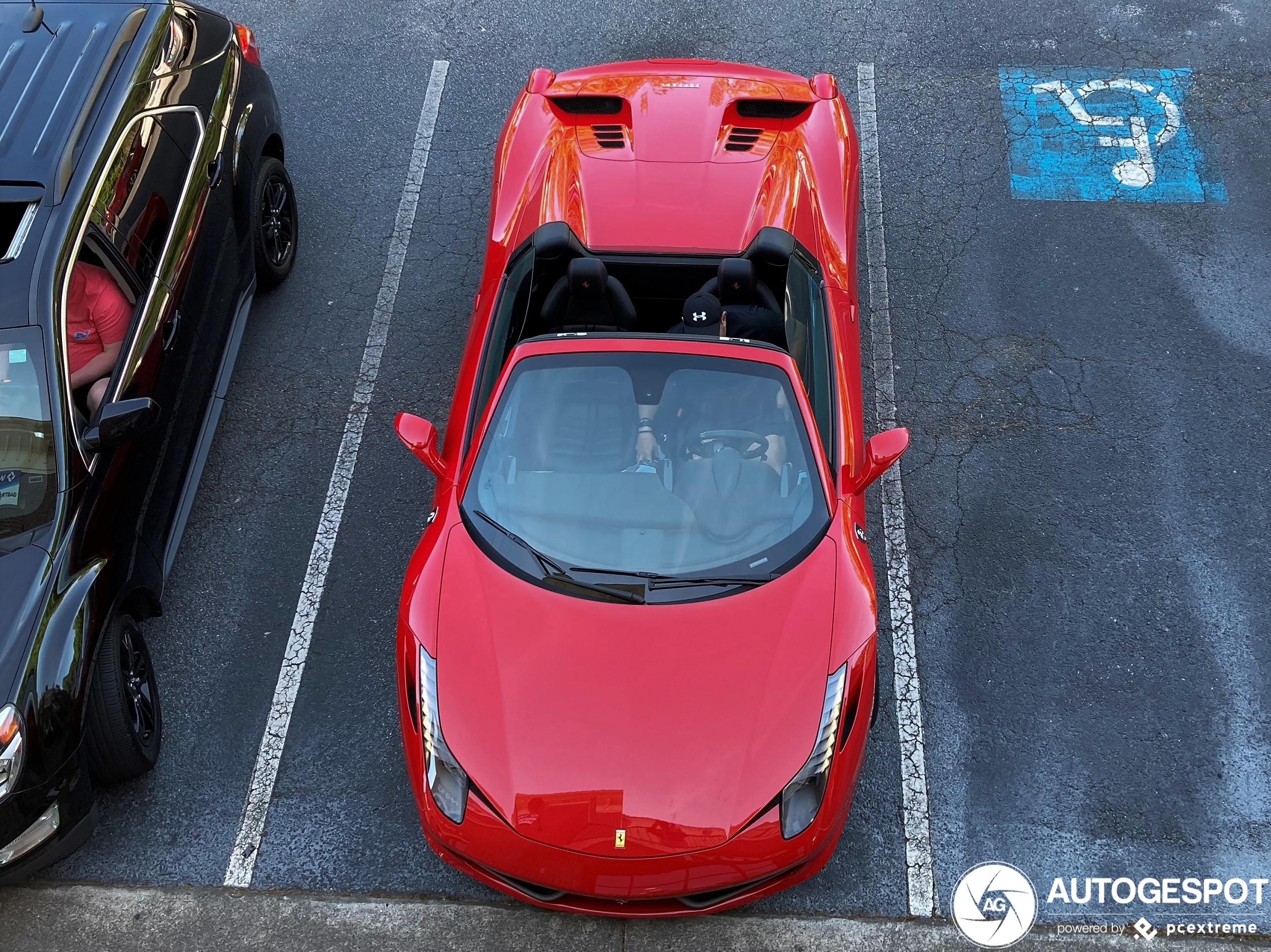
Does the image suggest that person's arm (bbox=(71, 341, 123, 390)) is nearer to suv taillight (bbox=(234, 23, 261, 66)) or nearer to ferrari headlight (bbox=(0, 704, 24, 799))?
ferrari headlight (bbox=(0, 704, 24, 799))

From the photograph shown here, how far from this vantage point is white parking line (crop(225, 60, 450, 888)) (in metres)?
4.75

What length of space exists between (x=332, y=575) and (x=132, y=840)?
4.78ft

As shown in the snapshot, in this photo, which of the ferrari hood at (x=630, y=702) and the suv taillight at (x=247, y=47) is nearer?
the ferrari hood at (x=630, y=702)

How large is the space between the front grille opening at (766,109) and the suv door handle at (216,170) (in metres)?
2.70

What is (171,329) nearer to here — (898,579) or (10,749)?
(10,749)

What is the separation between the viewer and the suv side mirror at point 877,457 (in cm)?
457

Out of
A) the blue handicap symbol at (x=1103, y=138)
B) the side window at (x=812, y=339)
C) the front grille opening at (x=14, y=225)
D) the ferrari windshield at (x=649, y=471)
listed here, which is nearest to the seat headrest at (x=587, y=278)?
the ferrari windshield at (x=649, y=471)

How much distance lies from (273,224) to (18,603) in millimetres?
3090

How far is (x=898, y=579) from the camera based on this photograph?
5.52 m

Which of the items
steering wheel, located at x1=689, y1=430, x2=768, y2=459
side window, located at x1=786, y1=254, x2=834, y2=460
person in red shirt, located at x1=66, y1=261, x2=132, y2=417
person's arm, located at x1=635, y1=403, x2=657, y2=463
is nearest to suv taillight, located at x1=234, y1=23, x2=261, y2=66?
person in red shirt, located at x1=66, y1=261, x2=132, y2=417

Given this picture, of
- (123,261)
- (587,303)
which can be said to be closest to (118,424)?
(123,261)

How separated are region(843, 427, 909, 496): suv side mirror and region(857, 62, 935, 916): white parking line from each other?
39.7 inches

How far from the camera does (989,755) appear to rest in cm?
489

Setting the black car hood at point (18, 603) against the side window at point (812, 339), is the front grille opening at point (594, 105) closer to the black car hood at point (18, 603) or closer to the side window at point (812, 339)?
the side window at point (812, 339)
